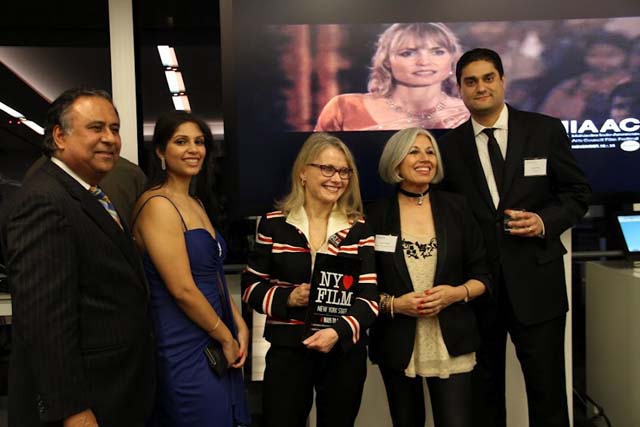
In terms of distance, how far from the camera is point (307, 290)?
1974mm

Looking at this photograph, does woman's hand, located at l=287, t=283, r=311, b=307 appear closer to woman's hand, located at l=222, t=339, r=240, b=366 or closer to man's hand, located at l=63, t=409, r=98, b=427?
woman's hand, located at l=222, t=339, r=240, b=366

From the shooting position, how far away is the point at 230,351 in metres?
1.94

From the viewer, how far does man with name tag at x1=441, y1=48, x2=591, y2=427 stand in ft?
7.81

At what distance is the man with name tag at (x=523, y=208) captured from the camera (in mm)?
2381

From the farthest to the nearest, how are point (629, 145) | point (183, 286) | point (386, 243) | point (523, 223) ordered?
point (629, 145) < point (523, 223) < point (386, 243) < point (183, 286)

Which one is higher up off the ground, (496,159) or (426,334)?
(496,159)

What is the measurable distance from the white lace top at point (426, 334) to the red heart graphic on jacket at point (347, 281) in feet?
A: 0.94

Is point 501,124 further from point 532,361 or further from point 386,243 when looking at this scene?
point 532,361

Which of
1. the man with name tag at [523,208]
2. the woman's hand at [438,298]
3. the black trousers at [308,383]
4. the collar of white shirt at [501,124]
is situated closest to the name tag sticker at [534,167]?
the man with name tag at [523,208]

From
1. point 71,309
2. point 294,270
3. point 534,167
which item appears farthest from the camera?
point 534,167

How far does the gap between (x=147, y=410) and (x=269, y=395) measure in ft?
1.58

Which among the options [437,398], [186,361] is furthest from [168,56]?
[437,398]

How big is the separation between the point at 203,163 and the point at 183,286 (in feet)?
1.69

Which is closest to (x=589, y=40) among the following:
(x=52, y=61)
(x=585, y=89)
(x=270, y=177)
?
(x=585, y=89)
